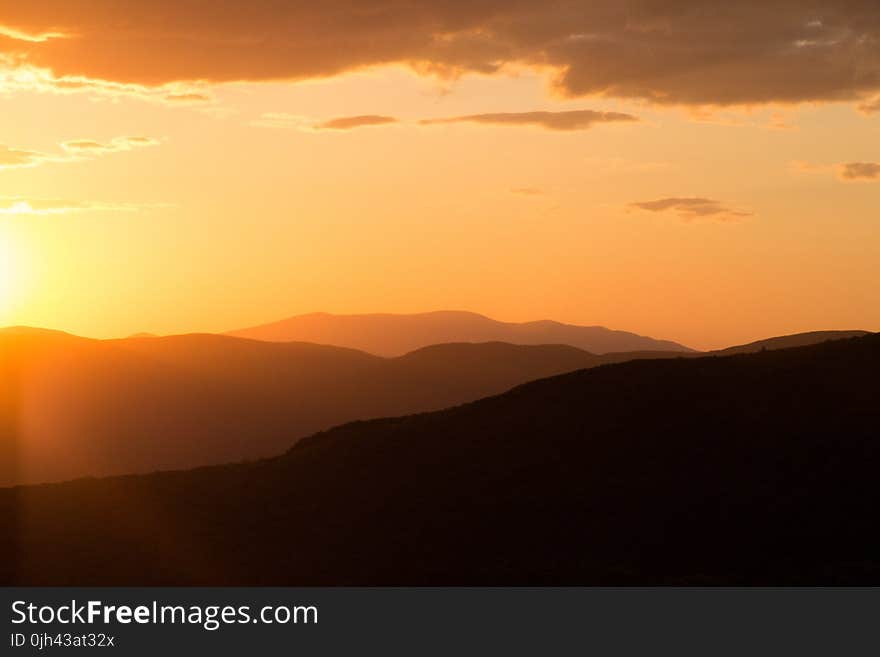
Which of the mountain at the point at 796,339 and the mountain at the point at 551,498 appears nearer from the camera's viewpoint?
the mountain at the point at 551,498

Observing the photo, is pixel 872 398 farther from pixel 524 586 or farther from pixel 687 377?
pixel 524 586

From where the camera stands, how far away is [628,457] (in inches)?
1442

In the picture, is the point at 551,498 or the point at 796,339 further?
the point at 796,339

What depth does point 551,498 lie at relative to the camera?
34.6 m

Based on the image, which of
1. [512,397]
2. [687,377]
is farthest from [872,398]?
[512,397]

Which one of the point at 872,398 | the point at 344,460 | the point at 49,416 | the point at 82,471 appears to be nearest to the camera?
the point at 872,398

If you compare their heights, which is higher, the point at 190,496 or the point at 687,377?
the point at 687,377

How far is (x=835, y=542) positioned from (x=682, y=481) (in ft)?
19.0

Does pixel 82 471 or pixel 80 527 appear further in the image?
pixel 82 471

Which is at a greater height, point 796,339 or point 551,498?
point 796,339

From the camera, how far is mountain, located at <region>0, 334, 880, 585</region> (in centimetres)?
3039

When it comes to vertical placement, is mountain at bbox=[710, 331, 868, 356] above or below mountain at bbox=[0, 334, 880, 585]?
above

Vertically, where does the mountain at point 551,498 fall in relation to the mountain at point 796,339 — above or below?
below

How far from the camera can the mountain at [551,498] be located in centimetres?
3039
